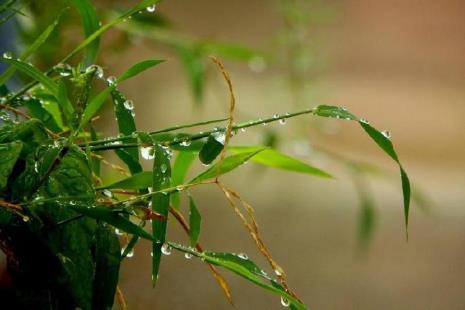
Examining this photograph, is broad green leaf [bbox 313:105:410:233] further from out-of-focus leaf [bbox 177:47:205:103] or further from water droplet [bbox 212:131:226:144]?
out-of-focus leaf [bbox 177:47:205:103]

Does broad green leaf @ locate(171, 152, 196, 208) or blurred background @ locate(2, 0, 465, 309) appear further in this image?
blurred background @ locate(2, 0, 465, 309)

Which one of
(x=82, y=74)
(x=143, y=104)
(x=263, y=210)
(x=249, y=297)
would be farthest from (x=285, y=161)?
(x=143, y=104)

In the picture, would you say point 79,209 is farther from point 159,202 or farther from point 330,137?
point 330,137

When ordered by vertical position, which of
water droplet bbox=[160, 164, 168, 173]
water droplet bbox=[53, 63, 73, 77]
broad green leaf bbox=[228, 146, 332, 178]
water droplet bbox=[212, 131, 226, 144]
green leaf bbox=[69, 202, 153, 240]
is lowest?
green leaf bbox=[69, 202, 153, 240]

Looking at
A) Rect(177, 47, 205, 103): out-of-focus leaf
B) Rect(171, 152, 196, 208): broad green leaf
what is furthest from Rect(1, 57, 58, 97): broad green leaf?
Rect(177, 47, 205, 103): out-of-focus leaf

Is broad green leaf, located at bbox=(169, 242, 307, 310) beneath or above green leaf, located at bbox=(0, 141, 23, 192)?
beneath

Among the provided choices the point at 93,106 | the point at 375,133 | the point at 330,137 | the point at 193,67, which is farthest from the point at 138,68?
the point at 330,137

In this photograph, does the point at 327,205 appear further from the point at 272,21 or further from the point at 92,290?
the point at 92,290
